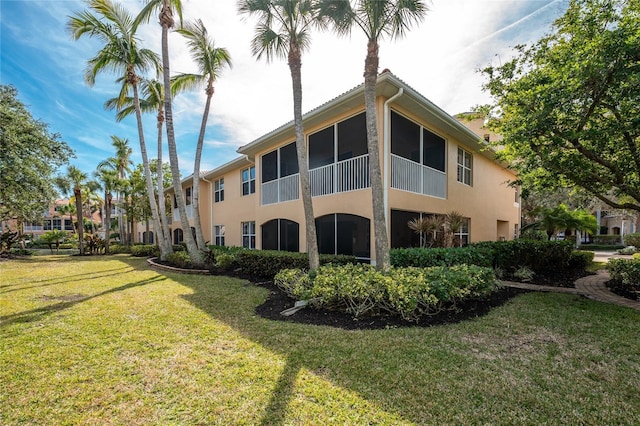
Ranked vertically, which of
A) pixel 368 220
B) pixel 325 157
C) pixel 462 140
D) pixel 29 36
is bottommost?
pixel 368 220

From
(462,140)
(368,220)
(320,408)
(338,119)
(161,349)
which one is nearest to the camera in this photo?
(320,408)

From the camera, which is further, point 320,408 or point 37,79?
point 37,79

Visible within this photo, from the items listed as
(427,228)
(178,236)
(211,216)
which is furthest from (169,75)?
(178,236)

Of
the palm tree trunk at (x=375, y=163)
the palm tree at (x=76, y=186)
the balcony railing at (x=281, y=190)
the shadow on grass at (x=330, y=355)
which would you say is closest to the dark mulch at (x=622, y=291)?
the palm tree trunk at (x=375, y=163)

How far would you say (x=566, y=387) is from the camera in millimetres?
3170

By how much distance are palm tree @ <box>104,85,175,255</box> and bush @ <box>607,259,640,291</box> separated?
18.0 metres

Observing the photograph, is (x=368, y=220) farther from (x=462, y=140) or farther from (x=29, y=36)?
(x=29, y=36)

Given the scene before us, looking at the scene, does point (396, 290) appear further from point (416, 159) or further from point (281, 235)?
point (281, 235)

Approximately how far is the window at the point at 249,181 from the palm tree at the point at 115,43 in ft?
17.0

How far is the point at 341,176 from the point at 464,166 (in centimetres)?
677

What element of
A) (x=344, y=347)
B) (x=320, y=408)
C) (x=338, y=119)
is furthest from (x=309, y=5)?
(x=320, y=408)

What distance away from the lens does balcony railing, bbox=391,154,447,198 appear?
9133 millimetres

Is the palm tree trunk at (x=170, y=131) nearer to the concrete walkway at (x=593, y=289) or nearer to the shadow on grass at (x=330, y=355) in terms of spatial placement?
the shadow on grass at (x=330, y=355)

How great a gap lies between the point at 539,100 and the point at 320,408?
780cm
